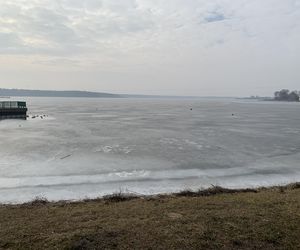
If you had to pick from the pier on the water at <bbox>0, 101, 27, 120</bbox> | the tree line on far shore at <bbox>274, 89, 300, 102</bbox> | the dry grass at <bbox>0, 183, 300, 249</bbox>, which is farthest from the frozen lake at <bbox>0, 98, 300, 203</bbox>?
the tree line on far shore at <bbox>274, 89, 300, 102</bbox>

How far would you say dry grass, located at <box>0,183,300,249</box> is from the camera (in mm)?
5422

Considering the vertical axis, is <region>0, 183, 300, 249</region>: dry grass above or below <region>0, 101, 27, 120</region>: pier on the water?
above

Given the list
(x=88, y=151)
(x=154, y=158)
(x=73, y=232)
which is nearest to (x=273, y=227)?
(x=73, y=232)

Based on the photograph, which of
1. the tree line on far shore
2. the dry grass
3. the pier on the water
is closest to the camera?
the dry grass

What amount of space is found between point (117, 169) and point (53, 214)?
270 inches

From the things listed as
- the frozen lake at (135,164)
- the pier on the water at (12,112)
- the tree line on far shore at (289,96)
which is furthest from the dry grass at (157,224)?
the tree line on far shore at (289,96)

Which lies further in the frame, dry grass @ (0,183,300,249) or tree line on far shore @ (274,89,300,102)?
tree line on far shore @ (274,89,300,102)

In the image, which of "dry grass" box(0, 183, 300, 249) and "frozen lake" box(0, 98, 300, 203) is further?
"frozen lake" box(0, 98, 300, 203)

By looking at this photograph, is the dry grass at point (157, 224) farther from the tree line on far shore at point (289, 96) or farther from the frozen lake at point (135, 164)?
the tree line on far shore at point (289, 96)

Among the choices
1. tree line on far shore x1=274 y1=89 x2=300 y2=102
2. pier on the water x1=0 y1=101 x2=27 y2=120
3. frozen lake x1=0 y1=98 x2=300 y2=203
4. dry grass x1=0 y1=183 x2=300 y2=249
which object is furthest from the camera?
tree line on far shore x1=274 y1=89 x2=300 y2=102

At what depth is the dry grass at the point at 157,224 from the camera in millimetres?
5422

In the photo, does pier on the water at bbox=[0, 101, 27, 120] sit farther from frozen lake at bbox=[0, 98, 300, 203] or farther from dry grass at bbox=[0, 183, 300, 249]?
dry grass at bbox=[0, 183, 300, 249]

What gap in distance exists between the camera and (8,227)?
247 inches

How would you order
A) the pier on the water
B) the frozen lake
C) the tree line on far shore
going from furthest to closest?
the tree line on far shore
the pier on the water
the frozen lake
